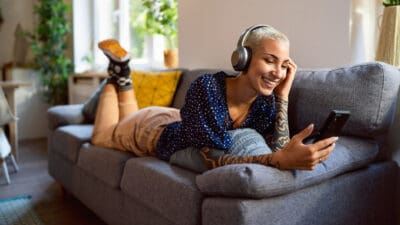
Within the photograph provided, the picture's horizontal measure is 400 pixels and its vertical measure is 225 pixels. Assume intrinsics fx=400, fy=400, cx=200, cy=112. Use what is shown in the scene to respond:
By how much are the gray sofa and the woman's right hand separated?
0.14ft

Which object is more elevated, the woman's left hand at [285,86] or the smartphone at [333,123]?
the woman's left hand at [285,86]

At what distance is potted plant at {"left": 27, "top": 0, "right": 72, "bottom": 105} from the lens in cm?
456

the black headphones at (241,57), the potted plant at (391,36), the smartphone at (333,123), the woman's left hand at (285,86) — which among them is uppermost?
the potted plant at (391,36)

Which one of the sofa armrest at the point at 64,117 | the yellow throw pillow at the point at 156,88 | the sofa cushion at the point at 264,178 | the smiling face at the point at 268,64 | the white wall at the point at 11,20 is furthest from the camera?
the white wall at the point at 11,20

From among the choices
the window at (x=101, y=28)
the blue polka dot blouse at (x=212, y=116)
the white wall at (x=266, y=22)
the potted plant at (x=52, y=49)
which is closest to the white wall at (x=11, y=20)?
the potted plant at (x=52, y=49)

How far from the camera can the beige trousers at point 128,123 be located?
6.65 ft

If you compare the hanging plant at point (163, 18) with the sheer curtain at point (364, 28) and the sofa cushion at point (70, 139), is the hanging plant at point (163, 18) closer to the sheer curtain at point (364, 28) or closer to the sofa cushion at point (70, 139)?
the sofa cushion at point (70, 139)

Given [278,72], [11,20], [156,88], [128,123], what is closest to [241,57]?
[278,72]

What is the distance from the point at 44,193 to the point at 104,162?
1119mm

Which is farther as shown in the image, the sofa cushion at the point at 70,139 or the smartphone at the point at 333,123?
the sofa cushion at the point at 70,139

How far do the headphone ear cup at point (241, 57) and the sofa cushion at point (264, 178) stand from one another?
0.38 meters

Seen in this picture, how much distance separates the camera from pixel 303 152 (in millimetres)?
1186

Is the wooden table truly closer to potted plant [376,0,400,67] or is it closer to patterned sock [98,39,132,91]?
patterned sock [98,39,132,91]

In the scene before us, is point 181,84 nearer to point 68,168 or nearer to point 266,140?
point 68,168
